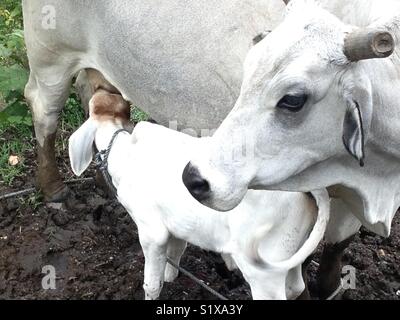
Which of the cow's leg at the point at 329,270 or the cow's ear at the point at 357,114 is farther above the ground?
the cow's ear at the point at 357,114

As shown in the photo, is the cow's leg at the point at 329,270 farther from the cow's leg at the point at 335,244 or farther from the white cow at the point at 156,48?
the white cow at the point at 156,48

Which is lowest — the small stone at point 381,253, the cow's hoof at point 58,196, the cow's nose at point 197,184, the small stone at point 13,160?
the small stone at point 13,160

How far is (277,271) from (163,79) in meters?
1.01

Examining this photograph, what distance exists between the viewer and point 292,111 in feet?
6.32

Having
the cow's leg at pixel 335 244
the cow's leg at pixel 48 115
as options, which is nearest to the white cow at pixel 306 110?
the cow's leg at pixel 335 244

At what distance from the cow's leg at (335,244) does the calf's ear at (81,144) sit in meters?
0.96

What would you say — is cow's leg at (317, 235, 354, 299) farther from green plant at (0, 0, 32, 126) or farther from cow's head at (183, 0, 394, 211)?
green plant at (0, 0, 32, 126)

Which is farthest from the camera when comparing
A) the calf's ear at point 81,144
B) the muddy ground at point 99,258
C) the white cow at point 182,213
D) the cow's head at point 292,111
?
the muddy ground at point 99,258

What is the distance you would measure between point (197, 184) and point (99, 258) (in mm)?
1484

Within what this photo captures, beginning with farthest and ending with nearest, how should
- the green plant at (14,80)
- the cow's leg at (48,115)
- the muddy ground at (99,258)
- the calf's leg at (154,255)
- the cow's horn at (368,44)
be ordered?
the green plant at (14,80) → the cow's leg at (48,115) → the muddy ground at (99,258) → the calf's leg at (154,255) → the cow's horn at (368,44)

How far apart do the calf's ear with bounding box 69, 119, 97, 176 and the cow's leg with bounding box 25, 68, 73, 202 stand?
0.69 meters

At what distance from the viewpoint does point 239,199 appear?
79.5 inches

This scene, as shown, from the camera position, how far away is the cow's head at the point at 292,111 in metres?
1.88
